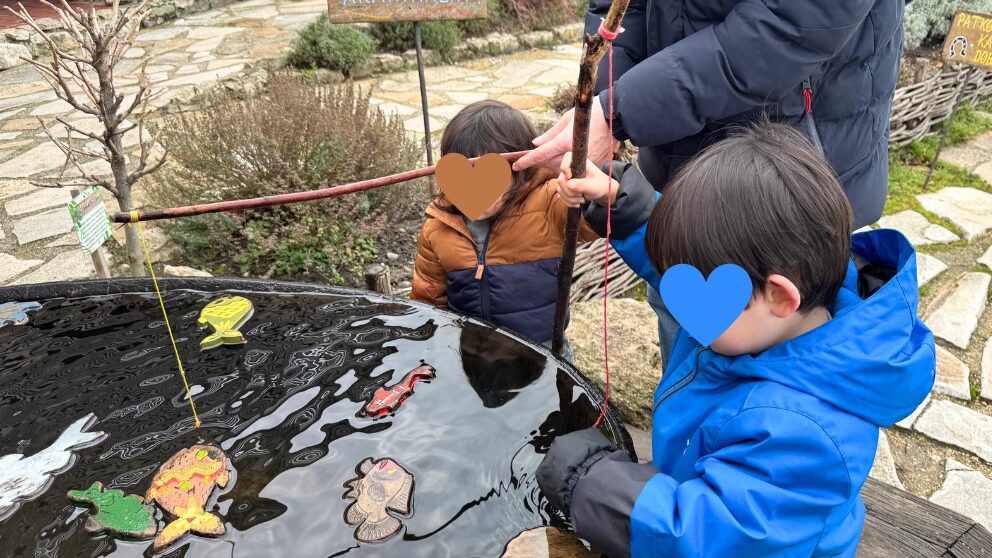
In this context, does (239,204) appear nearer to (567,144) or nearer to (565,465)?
(567,144)

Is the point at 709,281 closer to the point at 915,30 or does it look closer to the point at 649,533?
the point at 649,533

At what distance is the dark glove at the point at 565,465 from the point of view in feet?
3.24

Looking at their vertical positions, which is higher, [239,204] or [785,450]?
[239,204]

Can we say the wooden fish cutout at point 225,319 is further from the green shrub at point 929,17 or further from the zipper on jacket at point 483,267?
the green shrub at point 929,17

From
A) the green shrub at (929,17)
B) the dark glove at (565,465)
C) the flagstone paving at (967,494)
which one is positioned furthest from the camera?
the green shrub at (929,17)

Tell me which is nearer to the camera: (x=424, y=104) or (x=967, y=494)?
(x=967, y=494)

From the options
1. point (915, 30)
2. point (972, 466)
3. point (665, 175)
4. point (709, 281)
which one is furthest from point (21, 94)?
point (915, 30)

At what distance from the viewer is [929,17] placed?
641cm

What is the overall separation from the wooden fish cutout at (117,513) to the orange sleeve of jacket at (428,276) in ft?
3.12

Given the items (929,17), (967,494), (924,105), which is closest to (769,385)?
(967,494)

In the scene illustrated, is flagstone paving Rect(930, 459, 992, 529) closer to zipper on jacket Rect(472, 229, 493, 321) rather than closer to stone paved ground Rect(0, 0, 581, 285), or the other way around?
zipper on jacket Rect(472, 229, 493, 321)

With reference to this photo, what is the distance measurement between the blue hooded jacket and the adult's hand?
52 centimetres

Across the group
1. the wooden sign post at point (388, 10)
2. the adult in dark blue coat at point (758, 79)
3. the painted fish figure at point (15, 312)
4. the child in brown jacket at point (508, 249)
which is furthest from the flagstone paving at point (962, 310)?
the painted fish figure at point (15, 312)

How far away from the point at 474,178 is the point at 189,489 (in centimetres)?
75
